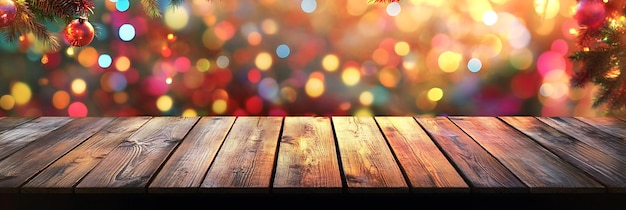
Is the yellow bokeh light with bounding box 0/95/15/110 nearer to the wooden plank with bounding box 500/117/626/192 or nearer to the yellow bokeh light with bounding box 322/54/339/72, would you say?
the yellow bokeh light with bounding box 322/54/339/72

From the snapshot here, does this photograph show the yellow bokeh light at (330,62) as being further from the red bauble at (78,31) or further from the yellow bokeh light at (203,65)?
the red bauble at (78,31)

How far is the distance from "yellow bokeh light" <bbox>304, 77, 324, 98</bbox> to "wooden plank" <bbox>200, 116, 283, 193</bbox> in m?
0.44

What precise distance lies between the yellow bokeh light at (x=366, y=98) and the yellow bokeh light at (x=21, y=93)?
1.39 m

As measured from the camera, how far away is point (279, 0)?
229cm

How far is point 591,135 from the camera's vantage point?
1.80m

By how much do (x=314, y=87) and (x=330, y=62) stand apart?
13cm

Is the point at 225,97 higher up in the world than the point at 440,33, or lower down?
lower down

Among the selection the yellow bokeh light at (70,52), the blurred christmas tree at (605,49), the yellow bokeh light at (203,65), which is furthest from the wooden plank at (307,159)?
the yellow bokeh light at (70,52)

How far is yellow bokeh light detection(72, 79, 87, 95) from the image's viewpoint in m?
2.36

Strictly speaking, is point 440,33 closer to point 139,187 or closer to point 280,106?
point 280,106

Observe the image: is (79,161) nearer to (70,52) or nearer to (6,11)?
(6,11)

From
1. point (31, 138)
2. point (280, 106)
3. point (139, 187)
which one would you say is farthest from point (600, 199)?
point (31, 138)

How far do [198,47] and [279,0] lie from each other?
0.38 meters

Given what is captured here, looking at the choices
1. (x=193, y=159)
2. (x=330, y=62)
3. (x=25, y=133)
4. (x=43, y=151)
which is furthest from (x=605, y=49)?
(x=25, y=133)
